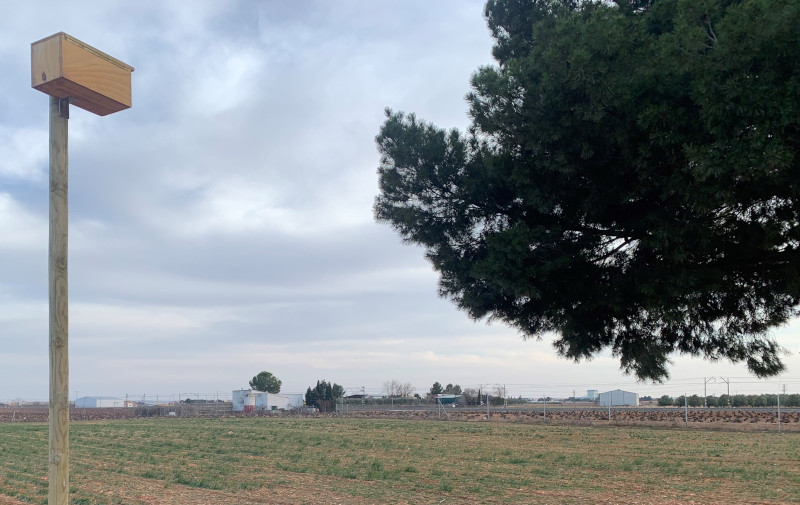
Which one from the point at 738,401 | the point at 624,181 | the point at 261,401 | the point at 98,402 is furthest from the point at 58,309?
the point at 98,402

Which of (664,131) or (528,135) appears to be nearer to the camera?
(664,131)

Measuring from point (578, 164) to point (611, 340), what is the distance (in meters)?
2.55

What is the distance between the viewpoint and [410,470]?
14875 millimetres

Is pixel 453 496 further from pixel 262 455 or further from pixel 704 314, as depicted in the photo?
pixel 262 455

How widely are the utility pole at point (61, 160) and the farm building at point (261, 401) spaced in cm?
6354

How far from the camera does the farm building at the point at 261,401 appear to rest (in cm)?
6575

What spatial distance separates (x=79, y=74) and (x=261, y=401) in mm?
65097

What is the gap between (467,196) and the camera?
704cm

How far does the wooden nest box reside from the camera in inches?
154

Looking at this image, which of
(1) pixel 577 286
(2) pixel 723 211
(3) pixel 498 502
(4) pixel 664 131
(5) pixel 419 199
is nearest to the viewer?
(4) pixel 664 131

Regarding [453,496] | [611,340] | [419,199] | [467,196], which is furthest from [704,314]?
[453,496]

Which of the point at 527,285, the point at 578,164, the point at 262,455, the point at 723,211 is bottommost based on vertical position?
the point at 262,455

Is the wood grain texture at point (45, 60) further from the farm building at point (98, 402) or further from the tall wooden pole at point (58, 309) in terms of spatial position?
the farm building at point (98, 402)

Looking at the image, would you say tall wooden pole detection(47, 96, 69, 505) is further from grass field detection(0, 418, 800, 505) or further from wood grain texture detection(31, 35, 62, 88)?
grass field detection(0, 418, 800, 505)
